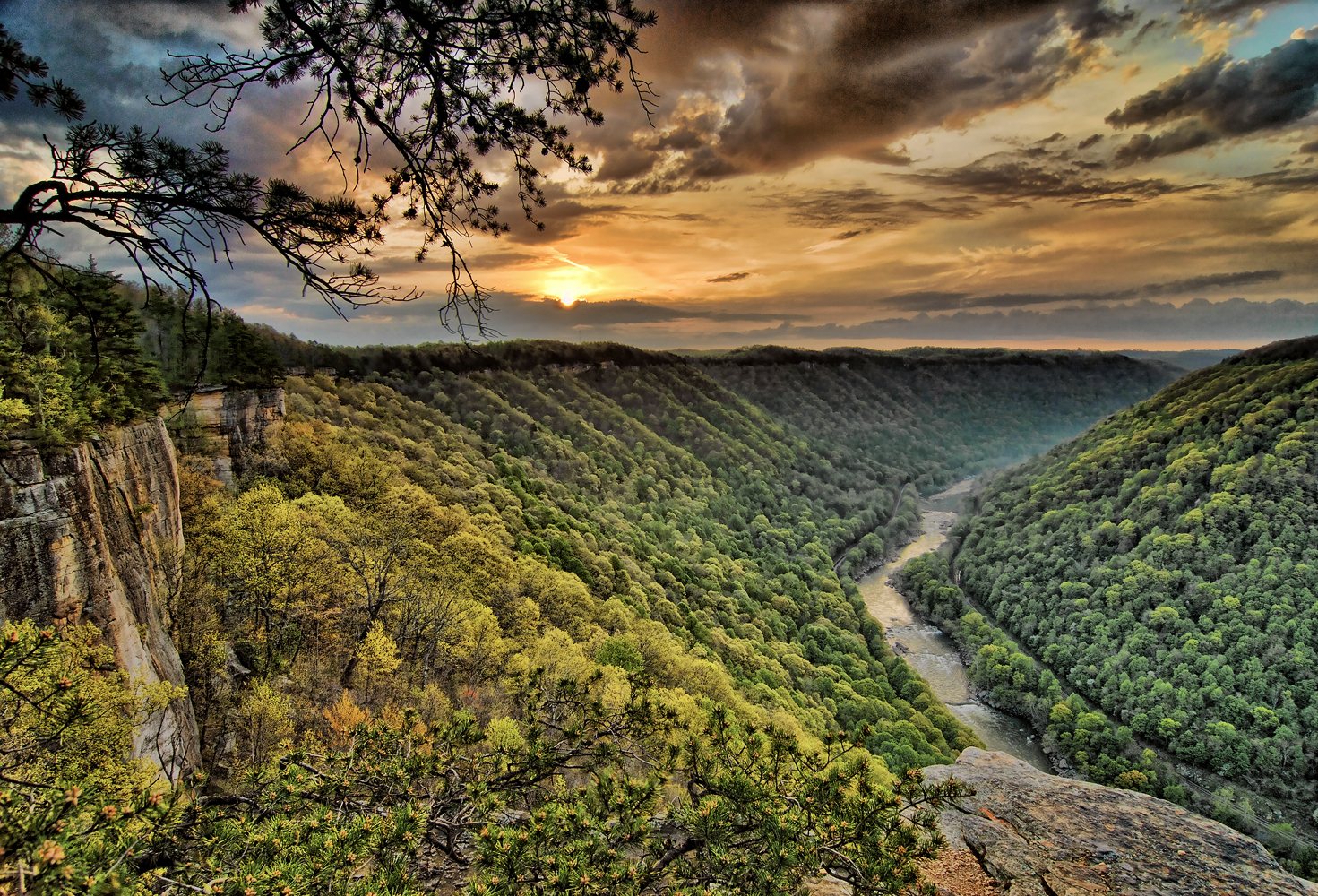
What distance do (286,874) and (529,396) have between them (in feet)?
326

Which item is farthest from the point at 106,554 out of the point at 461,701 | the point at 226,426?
the point at 226,426

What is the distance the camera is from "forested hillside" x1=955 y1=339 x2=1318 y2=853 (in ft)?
147

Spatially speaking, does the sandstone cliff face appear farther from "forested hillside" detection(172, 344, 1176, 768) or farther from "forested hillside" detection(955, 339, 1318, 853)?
"forested hillside" detection(955, 339, 1318, 853)

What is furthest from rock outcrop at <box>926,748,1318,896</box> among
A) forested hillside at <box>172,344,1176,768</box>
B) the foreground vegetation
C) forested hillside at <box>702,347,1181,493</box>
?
forested hillside at <box>702,347,1181,493</box>

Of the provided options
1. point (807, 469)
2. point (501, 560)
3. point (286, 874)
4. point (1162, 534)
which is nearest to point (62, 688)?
point (286, 874)

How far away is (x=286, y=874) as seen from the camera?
3.91 meters

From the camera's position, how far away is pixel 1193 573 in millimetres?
57312

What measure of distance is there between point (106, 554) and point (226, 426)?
19.0 metres

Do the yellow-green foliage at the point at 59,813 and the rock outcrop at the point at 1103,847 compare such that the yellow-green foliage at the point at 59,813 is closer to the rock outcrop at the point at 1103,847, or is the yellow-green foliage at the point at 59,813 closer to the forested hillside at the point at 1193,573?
the rock outcrop at the point at 1103,847

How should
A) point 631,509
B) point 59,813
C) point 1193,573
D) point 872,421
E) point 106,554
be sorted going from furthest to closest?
point 872,421 < point 631,509 < point 1193,573 < point 106,554 < point 59,813

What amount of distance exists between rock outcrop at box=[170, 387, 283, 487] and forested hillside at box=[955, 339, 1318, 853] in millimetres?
69881

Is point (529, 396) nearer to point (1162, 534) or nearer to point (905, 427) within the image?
point (1162, 534)

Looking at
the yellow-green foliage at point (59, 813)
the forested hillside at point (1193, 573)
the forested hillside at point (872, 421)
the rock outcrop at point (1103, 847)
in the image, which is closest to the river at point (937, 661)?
the forested hillside at point (1193, 573)

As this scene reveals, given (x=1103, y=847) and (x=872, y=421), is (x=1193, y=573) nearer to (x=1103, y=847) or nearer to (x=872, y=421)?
(x=1103, y=847)
